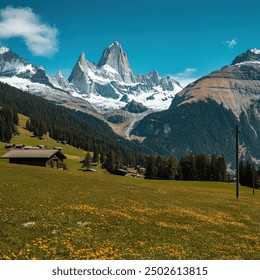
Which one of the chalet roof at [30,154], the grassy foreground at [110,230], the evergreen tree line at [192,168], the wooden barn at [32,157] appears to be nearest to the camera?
the grassy foreground at [110,230]

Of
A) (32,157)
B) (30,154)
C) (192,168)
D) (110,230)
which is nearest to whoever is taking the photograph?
(110,230)

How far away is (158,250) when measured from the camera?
20.2 m

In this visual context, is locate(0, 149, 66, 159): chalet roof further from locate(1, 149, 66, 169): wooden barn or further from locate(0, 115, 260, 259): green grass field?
locate(0, 115, 260, 259): green grass field

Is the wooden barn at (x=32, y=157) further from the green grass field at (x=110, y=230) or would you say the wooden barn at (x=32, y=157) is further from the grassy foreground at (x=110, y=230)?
the grassy foreground at (x=110, y=230)

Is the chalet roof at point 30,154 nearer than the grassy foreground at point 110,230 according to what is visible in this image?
No

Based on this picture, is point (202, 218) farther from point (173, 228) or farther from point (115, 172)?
point (115, 172)

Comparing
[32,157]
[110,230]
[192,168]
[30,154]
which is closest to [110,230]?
[110,230]

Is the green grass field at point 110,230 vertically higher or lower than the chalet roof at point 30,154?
lower

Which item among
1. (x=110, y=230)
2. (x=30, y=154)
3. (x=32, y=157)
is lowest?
(x=110, y=230)

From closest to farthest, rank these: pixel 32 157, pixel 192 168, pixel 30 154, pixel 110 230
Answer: pixel 110 230 < pixel 32 157 < pixel 30 154 < pixel 192 168

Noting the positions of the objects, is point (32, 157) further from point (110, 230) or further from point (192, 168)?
point (192, 168)

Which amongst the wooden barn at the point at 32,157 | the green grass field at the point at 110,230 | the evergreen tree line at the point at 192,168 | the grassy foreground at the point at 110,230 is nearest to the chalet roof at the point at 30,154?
the wooden barn at the point at 32,157
